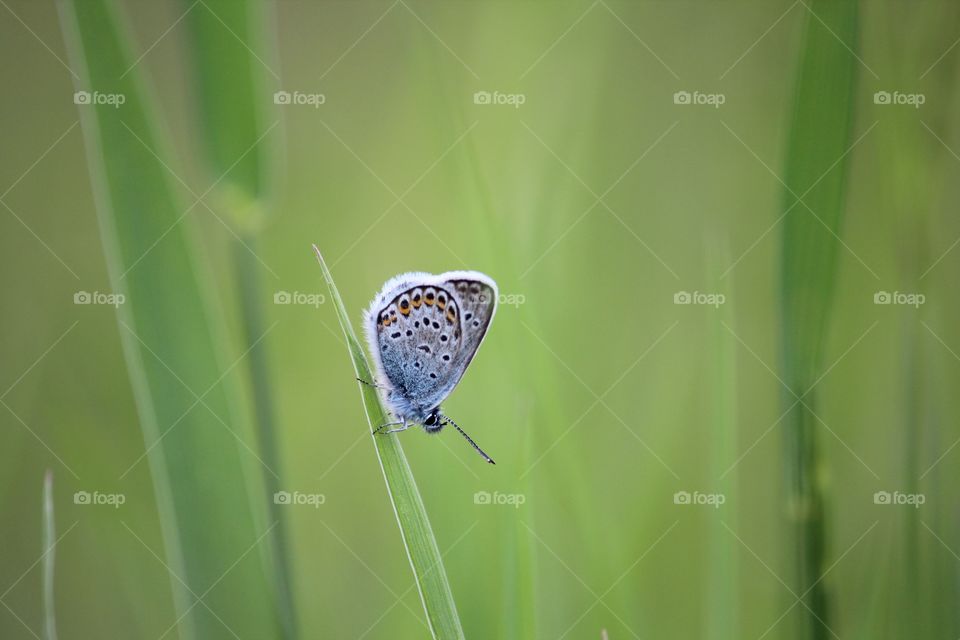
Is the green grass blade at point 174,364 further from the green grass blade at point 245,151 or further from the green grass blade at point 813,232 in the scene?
the green grass blade at point 813,232

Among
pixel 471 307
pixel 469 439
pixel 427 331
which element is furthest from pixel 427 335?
pixel 469 439

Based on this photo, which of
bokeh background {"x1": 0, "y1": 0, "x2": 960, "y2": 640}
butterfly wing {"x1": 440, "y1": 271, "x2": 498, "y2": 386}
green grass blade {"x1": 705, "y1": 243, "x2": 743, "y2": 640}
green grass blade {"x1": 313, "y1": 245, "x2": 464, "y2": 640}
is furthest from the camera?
Answer: butterfly wing {"x1": 440, "y1": 271, "x2": 498, "y2": 386}

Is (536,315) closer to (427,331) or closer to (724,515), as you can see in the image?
(427,331)

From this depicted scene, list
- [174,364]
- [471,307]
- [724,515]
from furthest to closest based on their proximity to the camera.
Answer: [471,307] → [724,515] → [174,364]

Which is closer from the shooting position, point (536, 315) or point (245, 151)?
point (245, 151)

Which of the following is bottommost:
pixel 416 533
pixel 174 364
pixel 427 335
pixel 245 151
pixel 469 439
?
pixel 416 533

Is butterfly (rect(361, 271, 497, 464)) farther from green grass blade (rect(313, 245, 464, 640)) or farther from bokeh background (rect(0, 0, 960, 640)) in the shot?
green grass blade (rect(313, 245, 464, 640))

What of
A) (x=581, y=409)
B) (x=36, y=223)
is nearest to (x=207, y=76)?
(x=581, y=409)

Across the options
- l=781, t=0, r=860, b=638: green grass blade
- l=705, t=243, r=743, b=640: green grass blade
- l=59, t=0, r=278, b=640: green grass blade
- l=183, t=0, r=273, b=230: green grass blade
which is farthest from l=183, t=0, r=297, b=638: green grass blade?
l=781, t=0, r=860, b=638: green grass blade
